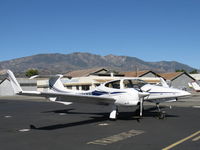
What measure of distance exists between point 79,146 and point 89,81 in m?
50.9

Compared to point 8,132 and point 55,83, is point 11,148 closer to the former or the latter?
point 8,132

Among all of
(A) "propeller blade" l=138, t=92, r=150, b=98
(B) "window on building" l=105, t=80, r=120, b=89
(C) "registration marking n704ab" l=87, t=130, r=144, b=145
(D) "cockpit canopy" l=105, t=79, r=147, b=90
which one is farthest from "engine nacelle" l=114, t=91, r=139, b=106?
(C) "registration marking n704ab" l=87, t=130, r=144, b=145

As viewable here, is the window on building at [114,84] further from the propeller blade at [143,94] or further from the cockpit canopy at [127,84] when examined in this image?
the propeller blade at [143,94]

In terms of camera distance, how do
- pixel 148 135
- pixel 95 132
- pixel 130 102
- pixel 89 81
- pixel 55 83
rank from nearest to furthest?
pixel 148 135
pixel 95 132
pixel 130 102
pixel 55 83
pixel 89 81

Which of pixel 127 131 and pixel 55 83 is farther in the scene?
pixel 55 83

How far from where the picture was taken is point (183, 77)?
77188 mm

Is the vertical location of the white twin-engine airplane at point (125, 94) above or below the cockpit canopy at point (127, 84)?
below

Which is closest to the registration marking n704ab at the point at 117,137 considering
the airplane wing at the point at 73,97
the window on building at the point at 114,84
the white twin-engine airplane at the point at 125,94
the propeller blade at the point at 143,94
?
the white twin-engine airplane at the point at 125,94

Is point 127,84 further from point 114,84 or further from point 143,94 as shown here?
point 143,94

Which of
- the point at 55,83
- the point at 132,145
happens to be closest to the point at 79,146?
the point at 132,145

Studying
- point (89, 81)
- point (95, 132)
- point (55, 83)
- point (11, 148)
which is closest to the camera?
point (11, 148)

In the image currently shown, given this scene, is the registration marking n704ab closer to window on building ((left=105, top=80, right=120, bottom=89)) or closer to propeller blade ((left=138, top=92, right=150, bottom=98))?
propeller blade ((left=138, top=92, right=150, bottom=98))

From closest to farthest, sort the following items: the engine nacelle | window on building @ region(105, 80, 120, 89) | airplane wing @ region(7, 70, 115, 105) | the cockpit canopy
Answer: airplane wing @ region(7, 70, 115, 105) < the engine nacelle < the cockpit canopy < window on building @ region(105, 80, 120, 89)

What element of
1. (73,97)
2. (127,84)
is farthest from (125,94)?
(73,97)
